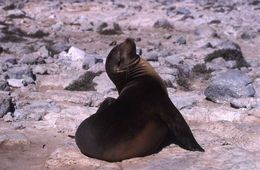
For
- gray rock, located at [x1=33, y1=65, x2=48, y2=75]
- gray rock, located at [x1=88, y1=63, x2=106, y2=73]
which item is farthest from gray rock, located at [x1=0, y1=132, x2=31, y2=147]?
gray rock, located at [x1=88, y1=63, x2=106, y2=73]

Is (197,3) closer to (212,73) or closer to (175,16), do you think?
(175,16)

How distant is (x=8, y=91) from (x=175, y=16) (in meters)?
14.2

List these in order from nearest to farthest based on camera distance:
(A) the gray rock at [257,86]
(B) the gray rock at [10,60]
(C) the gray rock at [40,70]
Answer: (A) the gray rock at [257,86] → (C) the gray rock at [40,70] → (B) the gray rock at [10,60]

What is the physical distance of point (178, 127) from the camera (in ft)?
23.7

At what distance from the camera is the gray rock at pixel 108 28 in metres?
20.6

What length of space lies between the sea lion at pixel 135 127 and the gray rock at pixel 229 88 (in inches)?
118

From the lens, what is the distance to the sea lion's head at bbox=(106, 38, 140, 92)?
8180 millimetres

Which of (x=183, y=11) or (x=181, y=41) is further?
(x=183, y=11)

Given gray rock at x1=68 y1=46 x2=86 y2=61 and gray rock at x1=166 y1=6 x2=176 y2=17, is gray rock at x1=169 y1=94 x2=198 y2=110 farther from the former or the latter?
gray rock at x1=166 y1=6 x2=176 y2=17

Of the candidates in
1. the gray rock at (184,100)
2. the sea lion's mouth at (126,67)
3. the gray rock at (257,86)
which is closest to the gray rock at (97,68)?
the gray rock at (184,100)

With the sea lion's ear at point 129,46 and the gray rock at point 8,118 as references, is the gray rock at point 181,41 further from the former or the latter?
the sea lion's ear at point 129,46

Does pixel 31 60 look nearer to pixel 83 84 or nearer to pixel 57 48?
pixel 57 48

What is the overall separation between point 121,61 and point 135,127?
1.50 meters

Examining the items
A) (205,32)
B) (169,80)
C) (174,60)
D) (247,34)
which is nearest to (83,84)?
(169,80)
